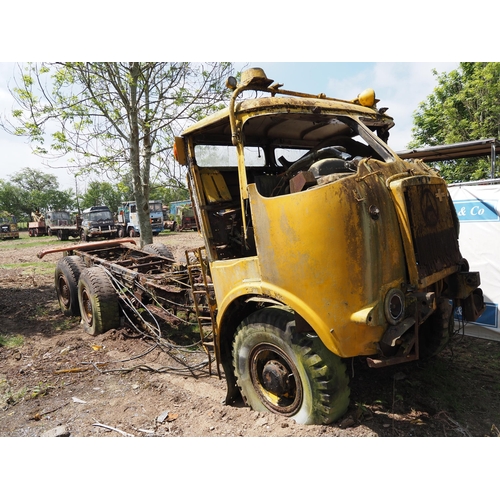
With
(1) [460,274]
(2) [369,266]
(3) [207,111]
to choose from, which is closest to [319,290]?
(2) [369,266]

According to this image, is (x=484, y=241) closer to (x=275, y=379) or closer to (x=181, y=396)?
(x=275, y=379)

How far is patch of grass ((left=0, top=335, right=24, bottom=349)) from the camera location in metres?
5.75

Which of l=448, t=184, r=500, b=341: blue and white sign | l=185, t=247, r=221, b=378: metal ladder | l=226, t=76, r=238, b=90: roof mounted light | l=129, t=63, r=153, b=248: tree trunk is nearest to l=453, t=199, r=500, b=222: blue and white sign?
l=448, t=184, r=500, b=341: blue and white sign

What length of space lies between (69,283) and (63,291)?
0.64m

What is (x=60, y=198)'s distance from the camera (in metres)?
61.1

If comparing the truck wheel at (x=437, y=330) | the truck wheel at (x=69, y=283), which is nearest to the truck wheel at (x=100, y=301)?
the truck wheel at (x=69, y=283)

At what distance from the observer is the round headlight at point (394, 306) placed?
8.53 feet

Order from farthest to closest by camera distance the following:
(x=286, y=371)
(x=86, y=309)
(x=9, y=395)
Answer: (x=86, y=309) < (x=9, y=395) < (x=286, y=371)

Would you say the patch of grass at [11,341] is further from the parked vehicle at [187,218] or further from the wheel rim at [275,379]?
the parked vehicle at [187,218]

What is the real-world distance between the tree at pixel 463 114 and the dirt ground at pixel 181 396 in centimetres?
987

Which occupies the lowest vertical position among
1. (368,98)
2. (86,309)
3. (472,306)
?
(86,309)

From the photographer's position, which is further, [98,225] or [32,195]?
[32,195]

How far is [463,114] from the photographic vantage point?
44.9 feet

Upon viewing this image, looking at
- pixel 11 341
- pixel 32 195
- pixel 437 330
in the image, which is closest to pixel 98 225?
pixel 11 341
